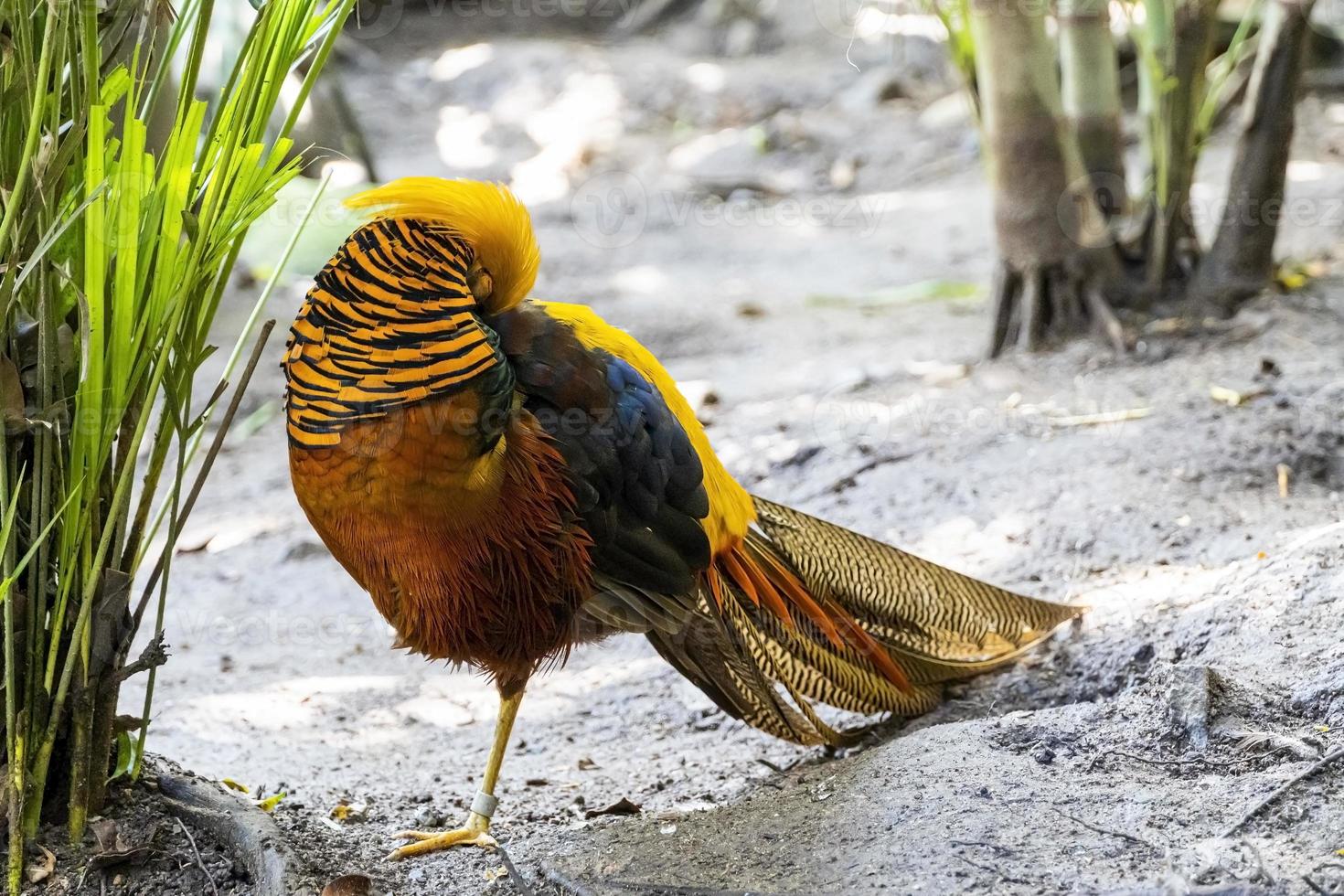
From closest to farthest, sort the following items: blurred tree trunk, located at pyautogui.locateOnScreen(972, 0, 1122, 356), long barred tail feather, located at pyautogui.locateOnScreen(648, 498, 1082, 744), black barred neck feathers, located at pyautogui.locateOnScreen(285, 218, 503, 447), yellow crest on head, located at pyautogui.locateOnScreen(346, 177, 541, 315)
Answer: black barred neck feathers, located at pyautogui.locateOnScreen(285, 218, 503, 447) < yellow crest on head, located at pyautogui.locateOnScreen(346, 177, 541, 315) < long barred tail feather, located at pyautogui.locateOnScreen(648, 498, 1082, 744) < blurred tree trunk, located at pyautogui.locateOnScreen(972, 0, 1122, 356)

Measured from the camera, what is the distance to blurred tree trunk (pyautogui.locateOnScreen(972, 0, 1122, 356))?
4648 millimetres

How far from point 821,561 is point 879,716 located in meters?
0.41

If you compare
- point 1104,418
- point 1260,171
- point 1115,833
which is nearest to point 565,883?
point 1115,833

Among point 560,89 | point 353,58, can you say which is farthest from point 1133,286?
point 353,58

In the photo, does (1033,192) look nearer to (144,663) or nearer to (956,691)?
(956,691)

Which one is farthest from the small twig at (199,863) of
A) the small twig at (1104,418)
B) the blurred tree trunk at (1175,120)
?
the blurred tree trunk at (1175,120)

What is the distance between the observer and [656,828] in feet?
7.61

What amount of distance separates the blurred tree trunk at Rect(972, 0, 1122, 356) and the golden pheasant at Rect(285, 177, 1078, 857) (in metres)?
2.25

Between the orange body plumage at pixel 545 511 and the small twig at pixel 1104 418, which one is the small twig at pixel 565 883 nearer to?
the orange body plumage at pixel 545 511

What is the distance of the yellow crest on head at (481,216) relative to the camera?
2.23 metres

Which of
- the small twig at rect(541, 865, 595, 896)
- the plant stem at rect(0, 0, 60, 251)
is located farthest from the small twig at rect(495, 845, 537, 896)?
the plant stem at rect(0, 0, 60, 251)

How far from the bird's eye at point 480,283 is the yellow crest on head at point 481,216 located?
0.01m

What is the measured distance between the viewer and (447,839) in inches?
94.5

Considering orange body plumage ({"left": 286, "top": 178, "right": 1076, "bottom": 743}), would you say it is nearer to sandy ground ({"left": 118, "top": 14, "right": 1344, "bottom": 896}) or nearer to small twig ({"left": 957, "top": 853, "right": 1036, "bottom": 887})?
sandy ground ({"left": 118, "top": 14, "right": 1344, "bottom": 896})
